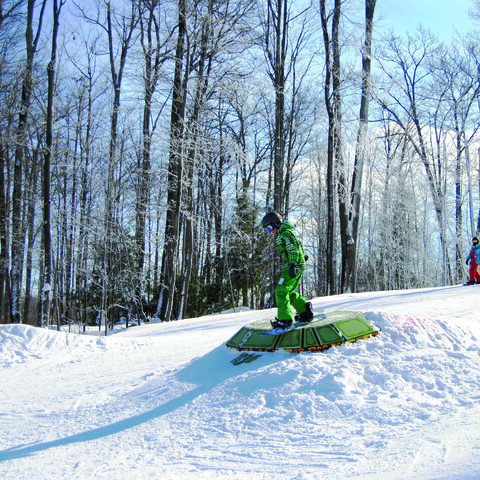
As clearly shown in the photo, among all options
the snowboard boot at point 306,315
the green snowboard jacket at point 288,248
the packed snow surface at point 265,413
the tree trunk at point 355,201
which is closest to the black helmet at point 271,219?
the green snowboard jacket at point 288,248

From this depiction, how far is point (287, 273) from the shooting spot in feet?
20.8

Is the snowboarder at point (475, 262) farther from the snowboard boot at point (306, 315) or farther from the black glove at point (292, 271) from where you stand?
the black glove at point (292, 271)

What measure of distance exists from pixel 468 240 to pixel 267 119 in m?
13.6

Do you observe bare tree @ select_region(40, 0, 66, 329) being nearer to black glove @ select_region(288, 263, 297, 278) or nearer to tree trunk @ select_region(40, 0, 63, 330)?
tree trunk @ select_region(40, 0, 63, 330)

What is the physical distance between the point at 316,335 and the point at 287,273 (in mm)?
1078

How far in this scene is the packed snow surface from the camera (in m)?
3.41

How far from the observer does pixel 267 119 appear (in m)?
26.2

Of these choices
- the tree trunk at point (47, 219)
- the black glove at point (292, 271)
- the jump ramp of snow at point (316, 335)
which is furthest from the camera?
the tree trunk at point (47, 219)

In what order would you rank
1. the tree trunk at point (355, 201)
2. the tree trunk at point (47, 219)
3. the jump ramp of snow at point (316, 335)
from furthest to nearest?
the tree trunk at point (355, 201), the tree trunk at point (47, 219), the jump ramp of snow at point (316, 335)

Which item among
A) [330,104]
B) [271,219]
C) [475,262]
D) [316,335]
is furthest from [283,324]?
[330,104]

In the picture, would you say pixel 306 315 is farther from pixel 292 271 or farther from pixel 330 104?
pixel 330 104

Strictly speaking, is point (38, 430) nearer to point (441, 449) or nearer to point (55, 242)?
point (441, 449)

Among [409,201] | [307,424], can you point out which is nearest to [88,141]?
[409,201]

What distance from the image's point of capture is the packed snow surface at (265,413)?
341cm
